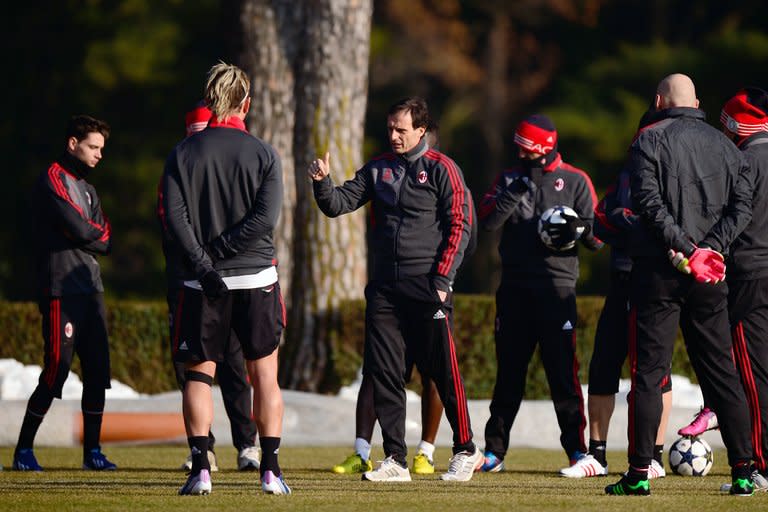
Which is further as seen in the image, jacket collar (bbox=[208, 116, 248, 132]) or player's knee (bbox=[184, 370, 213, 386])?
jacket collar (bbox=[208, 116, 248, 132])

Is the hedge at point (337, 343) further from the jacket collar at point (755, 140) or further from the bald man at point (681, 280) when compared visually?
the bald man at point (681, 280)

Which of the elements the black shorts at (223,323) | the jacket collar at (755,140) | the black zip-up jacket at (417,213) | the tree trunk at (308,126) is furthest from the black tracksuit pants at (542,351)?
the tree trunk at (308,126)

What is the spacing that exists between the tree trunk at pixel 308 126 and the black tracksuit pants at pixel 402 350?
6.01 m

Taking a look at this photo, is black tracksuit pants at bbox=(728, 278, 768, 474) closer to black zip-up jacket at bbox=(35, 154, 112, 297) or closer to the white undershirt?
the white undershirt

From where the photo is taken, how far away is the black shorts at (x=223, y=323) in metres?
7.50

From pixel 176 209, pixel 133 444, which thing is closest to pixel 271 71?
pixel 133 444

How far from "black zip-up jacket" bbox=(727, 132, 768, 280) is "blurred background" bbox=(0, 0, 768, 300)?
840 inches

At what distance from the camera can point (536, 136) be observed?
936 cm

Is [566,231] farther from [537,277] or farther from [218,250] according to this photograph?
[218,250]

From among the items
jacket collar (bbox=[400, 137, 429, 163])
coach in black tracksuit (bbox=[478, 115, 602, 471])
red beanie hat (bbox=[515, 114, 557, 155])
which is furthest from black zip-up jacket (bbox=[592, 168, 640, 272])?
jacket collar (bbox=[400, 137, 429, 163])

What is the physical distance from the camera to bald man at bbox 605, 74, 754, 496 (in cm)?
745

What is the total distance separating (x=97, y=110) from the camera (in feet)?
105

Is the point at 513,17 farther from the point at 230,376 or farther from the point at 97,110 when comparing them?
the point at 230,376

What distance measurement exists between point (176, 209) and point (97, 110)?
82.7ft
